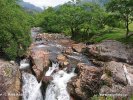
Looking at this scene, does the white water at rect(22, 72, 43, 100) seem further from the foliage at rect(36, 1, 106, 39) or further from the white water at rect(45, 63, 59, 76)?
the foliage at rect(36, 1, 106, 39)

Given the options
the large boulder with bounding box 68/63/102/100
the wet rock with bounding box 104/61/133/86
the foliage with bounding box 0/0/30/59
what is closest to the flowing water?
the large boulder with bounding box 68/63/102/100

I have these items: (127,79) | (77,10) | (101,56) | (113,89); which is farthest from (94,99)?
(77,10)

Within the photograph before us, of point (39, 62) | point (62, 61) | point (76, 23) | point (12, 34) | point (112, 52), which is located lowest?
point (62, 61)

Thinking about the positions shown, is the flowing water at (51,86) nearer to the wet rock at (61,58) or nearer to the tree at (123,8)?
the wet rock at (61,58)

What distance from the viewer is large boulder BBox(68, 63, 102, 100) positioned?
3416 centimetres

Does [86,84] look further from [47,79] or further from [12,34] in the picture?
[12,34]

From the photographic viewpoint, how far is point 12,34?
1652 inches

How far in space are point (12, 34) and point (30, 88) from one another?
9.09m

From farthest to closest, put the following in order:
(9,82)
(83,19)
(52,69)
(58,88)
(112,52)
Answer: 1. (83,19)
2. (112,52)
3. (52,69)
4. (58,88)
5. (9,82)

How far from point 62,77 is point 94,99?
Result: 855cm

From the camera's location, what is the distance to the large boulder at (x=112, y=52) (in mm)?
44250

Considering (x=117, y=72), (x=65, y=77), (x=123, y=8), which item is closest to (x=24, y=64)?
(x=65, y=77)

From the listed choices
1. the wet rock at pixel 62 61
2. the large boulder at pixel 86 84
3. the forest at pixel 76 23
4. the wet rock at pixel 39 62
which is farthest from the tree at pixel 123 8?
the large boulder at pixel 86 84

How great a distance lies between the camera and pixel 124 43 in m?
51.8
